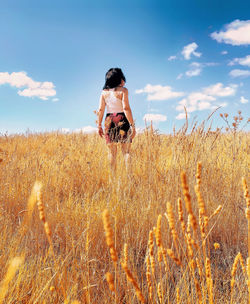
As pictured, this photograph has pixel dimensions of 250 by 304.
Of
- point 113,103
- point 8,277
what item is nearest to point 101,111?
point 113,103

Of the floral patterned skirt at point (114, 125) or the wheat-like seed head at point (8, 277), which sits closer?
the wheat-like seed head at point (8, 277)

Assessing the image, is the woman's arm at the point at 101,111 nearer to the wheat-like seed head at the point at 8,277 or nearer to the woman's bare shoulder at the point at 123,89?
the woman's bare shoulder at the point at 123,89

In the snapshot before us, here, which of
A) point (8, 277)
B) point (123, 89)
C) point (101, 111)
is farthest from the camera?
point (101, 111)

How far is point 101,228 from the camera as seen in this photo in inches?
82.7

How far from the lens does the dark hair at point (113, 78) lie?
462 centimetres

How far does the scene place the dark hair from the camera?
462 cm

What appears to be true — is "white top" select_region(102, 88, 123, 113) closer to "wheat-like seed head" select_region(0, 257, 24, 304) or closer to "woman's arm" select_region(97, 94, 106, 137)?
"woman's arm" select_region(97, 94, 106, 137)

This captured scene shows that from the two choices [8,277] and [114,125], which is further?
[114,125]

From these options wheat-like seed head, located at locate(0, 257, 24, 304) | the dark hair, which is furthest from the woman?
wheat-like seed head, located at locate(0, 257, 24, 304)

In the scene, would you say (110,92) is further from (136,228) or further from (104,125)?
(136,228)

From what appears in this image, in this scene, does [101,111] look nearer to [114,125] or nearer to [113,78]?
[114,125]

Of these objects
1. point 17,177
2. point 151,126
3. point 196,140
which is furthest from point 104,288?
point 17,177

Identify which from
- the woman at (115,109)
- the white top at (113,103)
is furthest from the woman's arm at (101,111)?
the white top at (113,103)

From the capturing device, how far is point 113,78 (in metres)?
4.62
